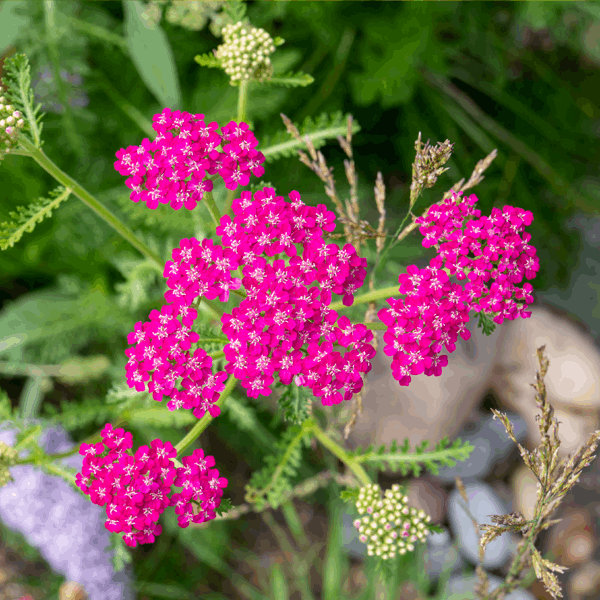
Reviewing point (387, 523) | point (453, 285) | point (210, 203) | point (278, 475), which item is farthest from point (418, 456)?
point (210, 203)

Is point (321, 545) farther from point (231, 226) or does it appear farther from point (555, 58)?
point (555, 58)

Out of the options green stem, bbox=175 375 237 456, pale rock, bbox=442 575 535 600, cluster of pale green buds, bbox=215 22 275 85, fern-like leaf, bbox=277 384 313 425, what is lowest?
pale rock, bbox=442 575 535 600

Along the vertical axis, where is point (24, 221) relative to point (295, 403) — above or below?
above

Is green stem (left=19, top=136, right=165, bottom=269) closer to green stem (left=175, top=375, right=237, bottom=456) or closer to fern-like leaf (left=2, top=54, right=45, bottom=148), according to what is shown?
fern-like leaf (left=2, top=54, right=45, bottom=148)

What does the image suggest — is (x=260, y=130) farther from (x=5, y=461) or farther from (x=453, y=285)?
(x=5, y=461)

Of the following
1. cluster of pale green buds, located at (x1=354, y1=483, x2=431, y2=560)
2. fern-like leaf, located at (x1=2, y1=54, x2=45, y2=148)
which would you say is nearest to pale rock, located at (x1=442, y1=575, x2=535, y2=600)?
cluster of pale green buds, located at (x1=354, y1=483, x2=431, y2=560)

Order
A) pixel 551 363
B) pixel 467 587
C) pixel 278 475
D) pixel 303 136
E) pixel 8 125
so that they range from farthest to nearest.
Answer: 1. pixel 551 363
2. pixel 467 587
3. pixel 303 136
4. pixel 278 475
5. pixel 8 125

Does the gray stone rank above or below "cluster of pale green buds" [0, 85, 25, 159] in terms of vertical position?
below
